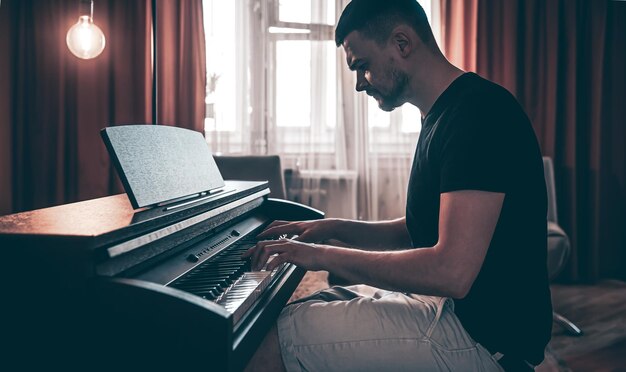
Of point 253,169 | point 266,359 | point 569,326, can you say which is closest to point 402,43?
point 266,359

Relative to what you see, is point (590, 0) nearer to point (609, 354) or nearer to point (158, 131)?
point (609, 354)

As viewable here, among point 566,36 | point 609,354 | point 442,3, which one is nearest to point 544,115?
point 566,36

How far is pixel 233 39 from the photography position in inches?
152

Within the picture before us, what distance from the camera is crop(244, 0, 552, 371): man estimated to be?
1.02 m

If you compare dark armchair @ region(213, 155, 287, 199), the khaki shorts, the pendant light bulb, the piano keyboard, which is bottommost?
the khaki shorts

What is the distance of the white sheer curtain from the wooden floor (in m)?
0.79

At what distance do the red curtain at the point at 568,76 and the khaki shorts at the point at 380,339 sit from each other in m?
3.03

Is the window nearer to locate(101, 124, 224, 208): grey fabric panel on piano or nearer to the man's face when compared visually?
locate(101, 124, 224, 208): grey fabric panel on piano

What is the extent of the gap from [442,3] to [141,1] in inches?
88.5

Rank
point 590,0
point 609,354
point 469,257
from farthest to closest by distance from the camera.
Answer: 1. point 590,0
2. point 609,354
3. point 469,257

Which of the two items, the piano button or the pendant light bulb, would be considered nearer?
the piano button

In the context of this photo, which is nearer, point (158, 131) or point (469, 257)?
point (469, 257)

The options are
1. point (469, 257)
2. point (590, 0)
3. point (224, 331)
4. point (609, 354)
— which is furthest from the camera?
point (590, 0)

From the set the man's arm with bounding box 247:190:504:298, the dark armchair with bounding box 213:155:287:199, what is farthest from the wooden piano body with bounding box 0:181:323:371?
the dark armchair with bounding box 213:155:287:199
